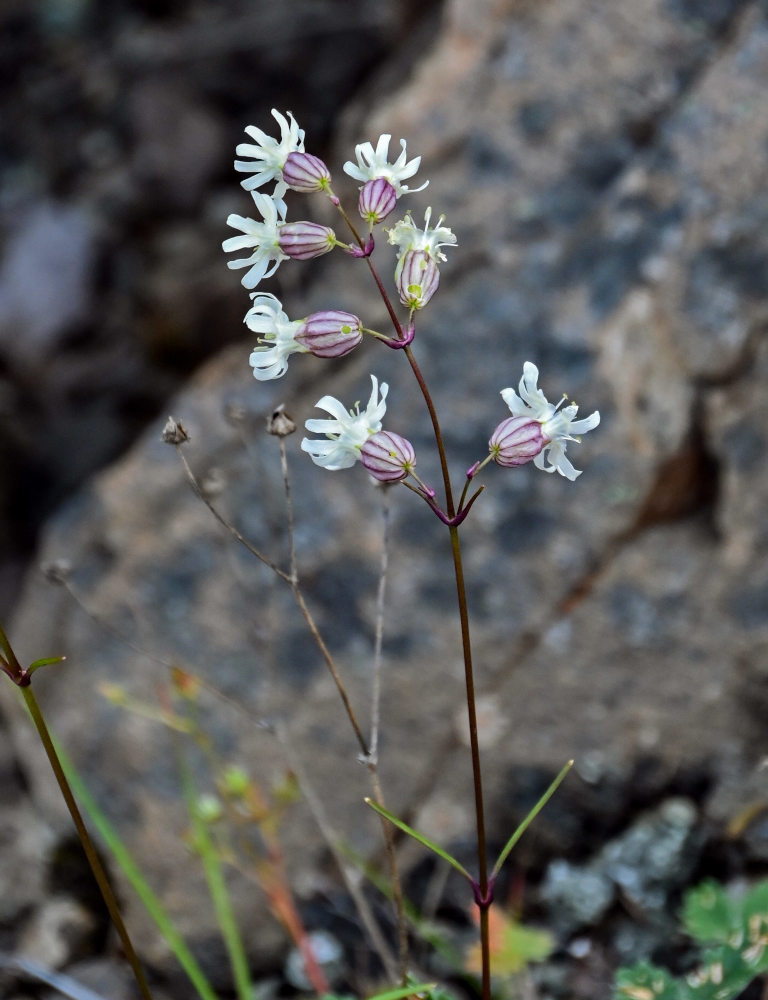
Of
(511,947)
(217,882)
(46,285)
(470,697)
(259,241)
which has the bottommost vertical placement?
(511,947)

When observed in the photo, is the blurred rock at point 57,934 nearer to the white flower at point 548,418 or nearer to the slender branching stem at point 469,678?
the slender branching stem at point 469,678

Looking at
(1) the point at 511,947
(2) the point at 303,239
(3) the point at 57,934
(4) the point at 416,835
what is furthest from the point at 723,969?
(3) the point at 57,934

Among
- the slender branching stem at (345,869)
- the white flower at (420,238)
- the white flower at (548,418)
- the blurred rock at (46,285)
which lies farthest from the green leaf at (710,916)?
the blurred rock at (46,285)

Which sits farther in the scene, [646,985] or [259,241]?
[646,985]

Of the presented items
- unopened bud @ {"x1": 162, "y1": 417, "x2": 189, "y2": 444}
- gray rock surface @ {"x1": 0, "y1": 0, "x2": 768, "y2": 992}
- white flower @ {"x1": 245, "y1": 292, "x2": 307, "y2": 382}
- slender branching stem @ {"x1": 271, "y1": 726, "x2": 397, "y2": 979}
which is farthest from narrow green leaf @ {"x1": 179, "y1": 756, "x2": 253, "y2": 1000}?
white flower @ {"x1": 245, "y1": 292, "x2": 307, "y2": 382}

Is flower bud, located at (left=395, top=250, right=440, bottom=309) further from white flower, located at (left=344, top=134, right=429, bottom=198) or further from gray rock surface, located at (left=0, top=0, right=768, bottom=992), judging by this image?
gray rock surface, located at (left=0, top=0, right=768, bottom=992)

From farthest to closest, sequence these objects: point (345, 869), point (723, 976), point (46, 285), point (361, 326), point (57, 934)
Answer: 1. point (46, 285)
2. point (57, 934)
3. point (345, 869)
4. point (723, 976)
5. point (361, 326)

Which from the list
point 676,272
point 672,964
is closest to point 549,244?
point 676,272

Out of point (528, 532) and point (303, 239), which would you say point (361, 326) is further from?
point (528, 532)
